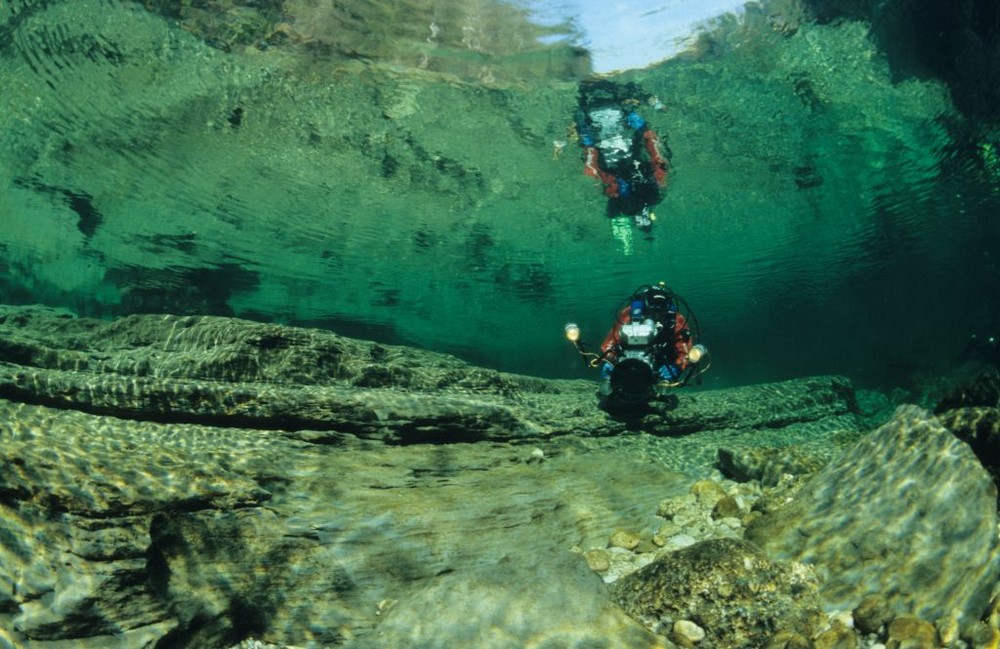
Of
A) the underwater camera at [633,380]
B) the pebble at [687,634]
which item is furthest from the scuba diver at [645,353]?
the pebble at [687,634]

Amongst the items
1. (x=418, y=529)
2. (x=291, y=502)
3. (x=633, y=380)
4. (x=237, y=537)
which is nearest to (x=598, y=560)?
(x=418, y=529)

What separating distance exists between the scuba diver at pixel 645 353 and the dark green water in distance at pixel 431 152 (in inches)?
227

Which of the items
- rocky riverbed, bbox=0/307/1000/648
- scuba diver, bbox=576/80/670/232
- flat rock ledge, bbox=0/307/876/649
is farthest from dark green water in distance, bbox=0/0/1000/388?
rocky riverbed, bbox=0/307/1000/648

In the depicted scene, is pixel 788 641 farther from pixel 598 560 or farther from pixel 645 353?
pixel 645 353

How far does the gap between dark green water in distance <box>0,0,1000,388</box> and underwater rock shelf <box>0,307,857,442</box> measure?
5.61 metres

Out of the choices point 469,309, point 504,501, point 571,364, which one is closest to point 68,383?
point 504,501

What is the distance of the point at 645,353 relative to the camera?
25.5ft

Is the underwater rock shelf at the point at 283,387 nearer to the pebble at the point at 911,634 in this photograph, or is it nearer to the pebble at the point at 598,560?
the pebble at the point at 598,560

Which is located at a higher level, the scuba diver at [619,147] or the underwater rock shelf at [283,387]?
the scuba diver at [619,147]

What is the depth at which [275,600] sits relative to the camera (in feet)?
11.8

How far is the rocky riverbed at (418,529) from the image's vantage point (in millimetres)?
3107

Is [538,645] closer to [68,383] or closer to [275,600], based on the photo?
[275,600]

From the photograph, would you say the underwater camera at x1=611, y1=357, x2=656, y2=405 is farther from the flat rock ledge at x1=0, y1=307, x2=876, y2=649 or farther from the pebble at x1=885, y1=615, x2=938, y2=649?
the pebble at x1=885, y1=615, x2=938, y2=649

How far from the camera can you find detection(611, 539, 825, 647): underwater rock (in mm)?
3303
